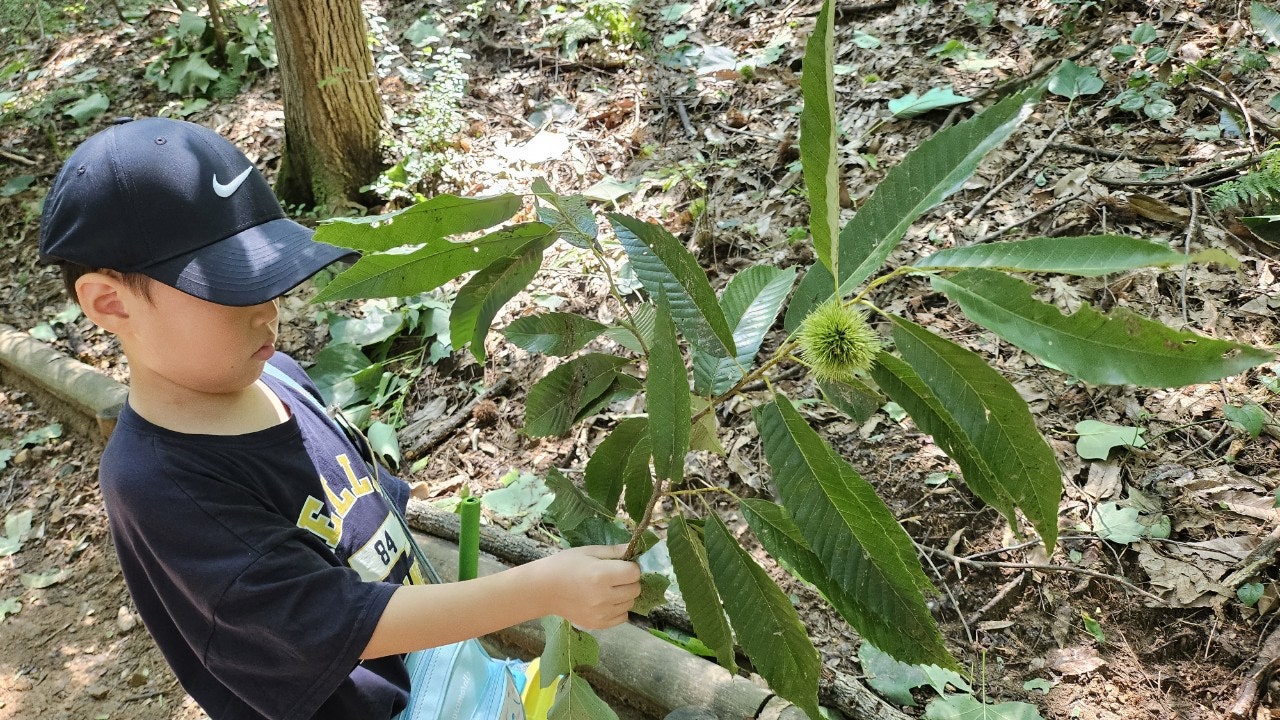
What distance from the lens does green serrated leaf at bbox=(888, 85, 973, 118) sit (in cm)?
331

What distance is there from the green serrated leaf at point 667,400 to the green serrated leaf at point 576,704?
51cm

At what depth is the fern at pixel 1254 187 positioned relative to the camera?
8.07ft

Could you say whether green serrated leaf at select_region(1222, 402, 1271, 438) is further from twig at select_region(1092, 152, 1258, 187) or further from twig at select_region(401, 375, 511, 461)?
twig at select_region(401, 375, 511, 461)

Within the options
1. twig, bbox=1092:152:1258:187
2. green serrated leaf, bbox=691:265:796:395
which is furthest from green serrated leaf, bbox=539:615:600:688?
twig, bbox=1092:152:1258:187

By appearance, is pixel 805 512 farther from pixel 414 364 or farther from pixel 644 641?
pixel 414 364

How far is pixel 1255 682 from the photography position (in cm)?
182

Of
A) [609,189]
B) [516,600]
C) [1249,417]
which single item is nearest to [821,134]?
[516,600]

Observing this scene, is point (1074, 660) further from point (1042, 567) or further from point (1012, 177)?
point (1012, 177)

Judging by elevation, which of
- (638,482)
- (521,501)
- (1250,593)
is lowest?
(521,501)

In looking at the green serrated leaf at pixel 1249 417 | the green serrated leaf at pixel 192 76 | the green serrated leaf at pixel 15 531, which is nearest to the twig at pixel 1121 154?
the green serrated leaf at pixel 1249 417

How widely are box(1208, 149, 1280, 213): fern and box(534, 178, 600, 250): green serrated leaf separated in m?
2.23

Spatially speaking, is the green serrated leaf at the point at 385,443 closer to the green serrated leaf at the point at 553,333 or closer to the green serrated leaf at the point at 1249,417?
the green serrated leaf at the point at 553,333

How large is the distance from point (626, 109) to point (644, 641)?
276 centimetres

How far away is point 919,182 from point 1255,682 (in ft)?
5.27
